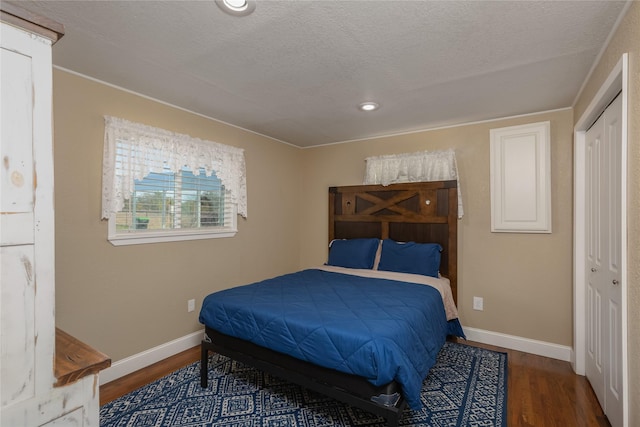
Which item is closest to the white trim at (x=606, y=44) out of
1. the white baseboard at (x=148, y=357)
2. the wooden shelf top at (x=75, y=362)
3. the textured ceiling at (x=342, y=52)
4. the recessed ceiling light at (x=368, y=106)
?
the textured ceiling at (x=342, y=52)

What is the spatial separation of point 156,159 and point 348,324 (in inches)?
85.8

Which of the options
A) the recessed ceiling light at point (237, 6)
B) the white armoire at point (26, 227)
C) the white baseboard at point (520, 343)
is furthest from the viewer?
the white baseboard at point (520, 343)

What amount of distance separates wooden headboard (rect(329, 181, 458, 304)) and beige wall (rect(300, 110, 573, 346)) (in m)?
0.14

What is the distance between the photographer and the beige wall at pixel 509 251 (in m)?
2.97

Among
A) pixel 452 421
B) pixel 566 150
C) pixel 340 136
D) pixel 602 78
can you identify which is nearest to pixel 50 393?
pixel 452 421

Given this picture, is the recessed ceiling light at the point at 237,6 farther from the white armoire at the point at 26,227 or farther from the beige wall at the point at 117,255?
the beige wall at the point at 117,255

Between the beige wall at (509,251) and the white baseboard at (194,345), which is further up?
the beige wall at (509,251)

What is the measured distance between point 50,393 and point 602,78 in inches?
121

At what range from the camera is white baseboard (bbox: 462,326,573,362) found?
2959mm

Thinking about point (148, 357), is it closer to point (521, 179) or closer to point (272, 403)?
point (272, 403)

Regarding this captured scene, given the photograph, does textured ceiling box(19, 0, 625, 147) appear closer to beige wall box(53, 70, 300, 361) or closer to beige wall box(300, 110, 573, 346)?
beige wall box(53, 70, 300, 361)

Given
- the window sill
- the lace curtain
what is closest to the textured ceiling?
the lace curtain

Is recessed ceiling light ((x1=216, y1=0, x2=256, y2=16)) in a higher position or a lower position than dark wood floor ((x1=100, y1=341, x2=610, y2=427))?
higher

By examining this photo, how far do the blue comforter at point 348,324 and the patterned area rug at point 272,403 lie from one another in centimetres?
34
